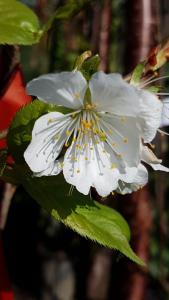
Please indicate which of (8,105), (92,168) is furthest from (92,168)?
(8,105)

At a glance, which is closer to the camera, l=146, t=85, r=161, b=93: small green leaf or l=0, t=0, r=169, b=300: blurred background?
l=146, t=85, r=161, b=93: small green leaf

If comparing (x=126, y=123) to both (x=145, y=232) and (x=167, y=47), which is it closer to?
(x=167, y=47)

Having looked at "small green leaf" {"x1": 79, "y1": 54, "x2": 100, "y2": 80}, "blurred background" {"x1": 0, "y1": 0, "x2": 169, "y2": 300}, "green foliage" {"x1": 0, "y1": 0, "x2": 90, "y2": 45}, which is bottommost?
"blurred background" {"x1": 0, "y1": 0, "x2": 169, "y2": 300}

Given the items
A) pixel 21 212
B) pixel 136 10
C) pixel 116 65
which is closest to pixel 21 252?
pixel 21 212

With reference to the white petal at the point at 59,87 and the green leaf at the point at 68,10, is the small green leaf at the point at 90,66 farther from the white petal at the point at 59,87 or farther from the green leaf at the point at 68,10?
the green leaf at the point at 68,10

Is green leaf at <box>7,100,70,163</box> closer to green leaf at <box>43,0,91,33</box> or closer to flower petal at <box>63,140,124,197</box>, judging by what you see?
flower petal at <box>63,140,124,197</box>

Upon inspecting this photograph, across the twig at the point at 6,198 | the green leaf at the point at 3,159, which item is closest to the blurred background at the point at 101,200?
the twig at the point at 6,198

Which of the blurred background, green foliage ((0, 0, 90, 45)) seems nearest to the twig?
the blurred background
